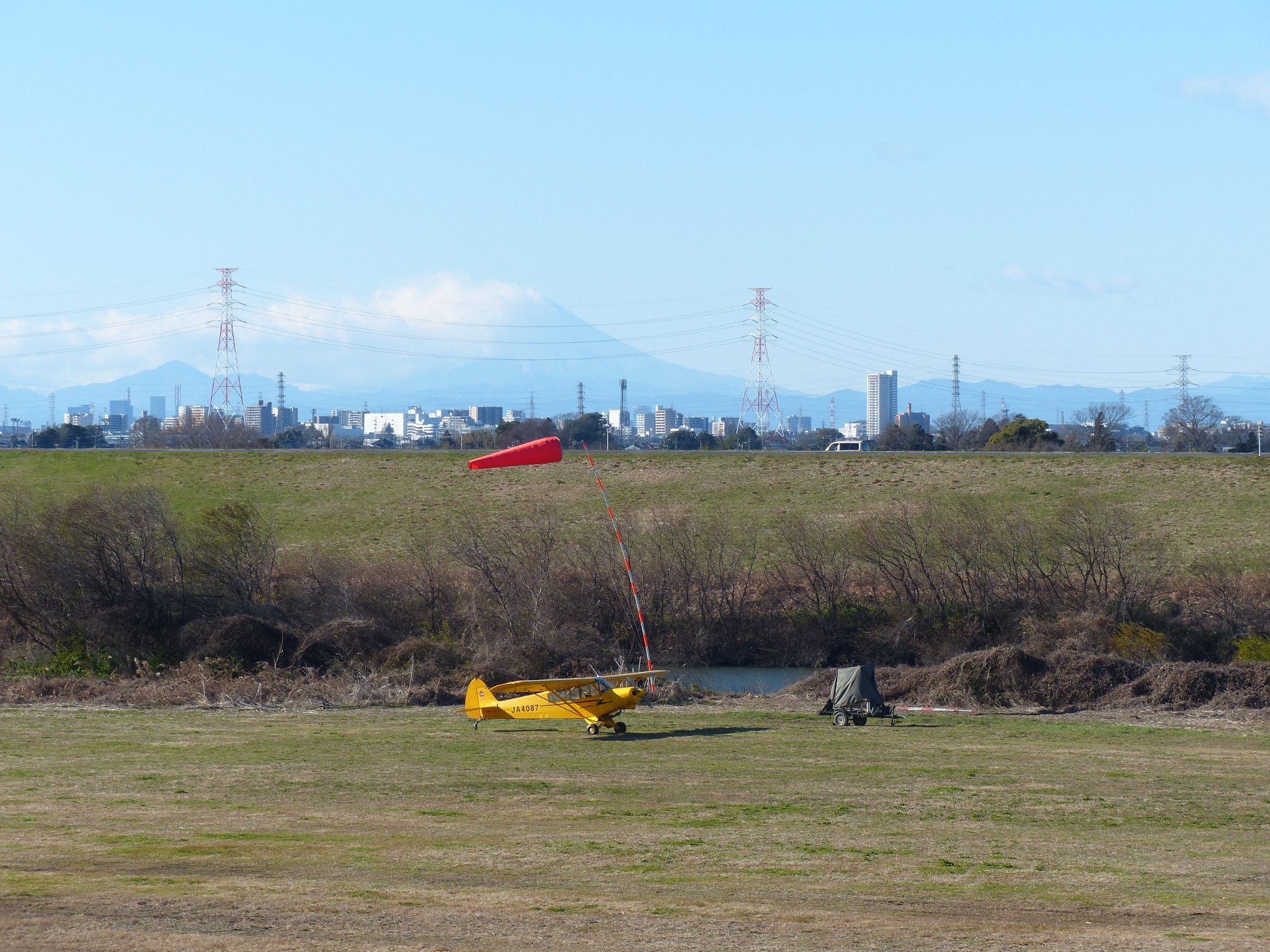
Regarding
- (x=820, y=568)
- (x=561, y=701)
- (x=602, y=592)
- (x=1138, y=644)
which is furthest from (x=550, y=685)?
(x=820, y=568)

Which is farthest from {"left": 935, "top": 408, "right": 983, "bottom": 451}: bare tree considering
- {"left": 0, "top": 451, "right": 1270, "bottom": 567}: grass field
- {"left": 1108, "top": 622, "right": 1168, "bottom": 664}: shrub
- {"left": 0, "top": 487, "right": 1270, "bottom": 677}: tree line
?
{"left": 1108, "top": 622, "right": 1168, "bottom": 664}: shrub

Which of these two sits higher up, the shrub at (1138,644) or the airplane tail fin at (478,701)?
the airplane tail fin at (478,701)

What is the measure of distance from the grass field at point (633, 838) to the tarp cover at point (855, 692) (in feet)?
3.54

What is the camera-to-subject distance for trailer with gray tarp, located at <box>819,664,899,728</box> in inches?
1009

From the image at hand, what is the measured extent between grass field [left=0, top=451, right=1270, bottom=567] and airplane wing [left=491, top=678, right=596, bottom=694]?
Result: 22.7 m

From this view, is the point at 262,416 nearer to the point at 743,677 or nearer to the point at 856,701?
the point at 743,677

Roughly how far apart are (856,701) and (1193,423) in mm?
82962

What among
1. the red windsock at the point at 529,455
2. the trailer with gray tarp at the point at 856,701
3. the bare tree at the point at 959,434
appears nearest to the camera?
the trailer with gray tarp at the point at 856,701

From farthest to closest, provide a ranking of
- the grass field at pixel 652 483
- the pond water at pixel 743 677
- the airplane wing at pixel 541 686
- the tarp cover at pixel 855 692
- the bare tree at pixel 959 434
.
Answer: the bare tree at pixel 959 434 < the grass field at pixel 652 483 < the pond water at pixel 743 677 < the tarp cover at pixel 855 692 < the airplane wing at pixel 541 686

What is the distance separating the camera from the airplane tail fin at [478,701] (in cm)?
2534

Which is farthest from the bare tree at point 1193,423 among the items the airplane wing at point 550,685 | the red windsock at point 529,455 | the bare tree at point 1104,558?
the airplane wing at point 550,685

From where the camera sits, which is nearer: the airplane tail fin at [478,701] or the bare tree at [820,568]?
the airplane tail fin at [478,701]

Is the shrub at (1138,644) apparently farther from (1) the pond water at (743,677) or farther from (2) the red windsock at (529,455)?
(2) the red windsock at (529,455)

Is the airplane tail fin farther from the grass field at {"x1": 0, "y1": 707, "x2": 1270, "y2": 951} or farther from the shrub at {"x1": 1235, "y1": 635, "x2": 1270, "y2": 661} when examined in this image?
the shrub at {"x1": 1235, "y1": 635, "x2": 1270, "y2": 661}
